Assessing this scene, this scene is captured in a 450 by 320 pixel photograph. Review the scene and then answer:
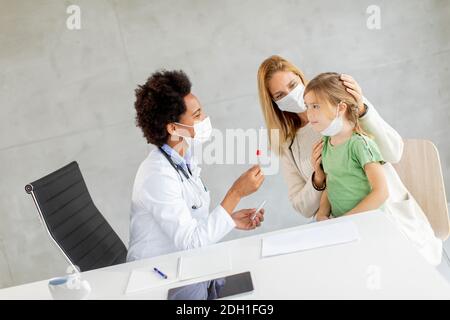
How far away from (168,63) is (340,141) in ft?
5.27

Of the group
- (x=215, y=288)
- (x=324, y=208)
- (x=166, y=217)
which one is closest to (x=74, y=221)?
(x=166, y=217)

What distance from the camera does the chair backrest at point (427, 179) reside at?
232cm

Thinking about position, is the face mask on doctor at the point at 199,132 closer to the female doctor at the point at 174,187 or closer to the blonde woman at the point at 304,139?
the female doctor at the point at 174,187

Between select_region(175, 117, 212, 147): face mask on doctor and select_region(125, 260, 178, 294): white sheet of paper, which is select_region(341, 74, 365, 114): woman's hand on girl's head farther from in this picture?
select_region(125, 260, 178, 294): white sheet of paper

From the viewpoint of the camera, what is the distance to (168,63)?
358cm

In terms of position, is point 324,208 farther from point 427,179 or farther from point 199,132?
point 199,132

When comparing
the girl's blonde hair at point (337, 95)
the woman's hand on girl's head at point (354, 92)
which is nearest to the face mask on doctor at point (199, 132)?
the girl's blonde hair at point (337, 95)

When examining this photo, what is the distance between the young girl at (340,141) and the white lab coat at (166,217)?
18.2 inches

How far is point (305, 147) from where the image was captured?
2.57m

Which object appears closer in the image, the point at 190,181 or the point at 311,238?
the point at 311,238

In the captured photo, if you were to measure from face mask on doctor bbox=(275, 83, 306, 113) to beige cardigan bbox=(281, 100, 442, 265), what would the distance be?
0.12 meters

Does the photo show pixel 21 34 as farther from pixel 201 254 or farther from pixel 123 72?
pixel 201 254
